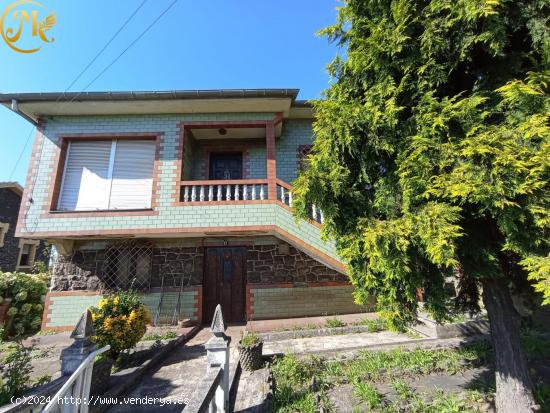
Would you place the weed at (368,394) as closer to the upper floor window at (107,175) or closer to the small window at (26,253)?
the upper floor window at (107,175)

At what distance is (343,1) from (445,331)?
636 centimetres

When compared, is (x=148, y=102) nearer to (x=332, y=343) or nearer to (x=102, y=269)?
(x=102, y=269)

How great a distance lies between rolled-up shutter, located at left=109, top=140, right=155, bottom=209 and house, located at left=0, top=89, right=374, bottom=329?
0.03 metres

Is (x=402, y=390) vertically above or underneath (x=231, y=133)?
underneath

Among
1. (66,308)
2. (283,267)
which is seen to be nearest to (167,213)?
(283,267)

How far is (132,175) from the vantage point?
7.65 meters

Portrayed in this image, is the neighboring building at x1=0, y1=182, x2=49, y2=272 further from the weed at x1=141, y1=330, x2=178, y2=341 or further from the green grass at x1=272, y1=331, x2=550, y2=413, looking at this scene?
the green grass at x1=272, y1=331, x2=550, y2=413

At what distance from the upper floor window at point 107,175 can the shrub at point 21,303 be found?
140 inches

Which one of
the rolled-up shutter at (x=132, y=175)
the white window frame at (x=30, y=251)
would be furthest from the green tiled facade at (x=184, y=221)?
the white window frame at (x=30, y=251)

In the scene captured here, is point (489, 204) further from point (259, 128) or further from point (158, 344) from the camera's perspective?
point (259, 128)

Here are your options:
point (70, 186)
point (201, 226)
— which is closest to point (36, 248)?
point (70, 186)

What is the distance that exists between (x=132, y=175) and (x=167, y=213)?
6.15 feet

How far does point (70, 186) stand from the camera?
7.47m

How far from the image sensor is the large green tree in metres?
2.21
